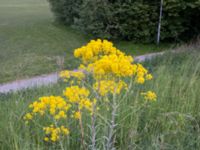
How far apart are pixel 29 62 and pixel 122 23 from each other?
12.3ft

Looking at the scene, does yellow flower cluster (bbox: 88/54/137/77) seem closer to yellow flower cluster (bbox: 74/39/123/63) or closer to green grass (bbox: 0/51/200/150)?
yellow flower cluster (bbox: 74/39/123/63)

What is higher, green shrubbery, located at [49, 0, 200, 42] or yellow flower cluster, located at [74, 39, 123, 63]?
yellow flower cluster, located at [74, 39, 123, 63]

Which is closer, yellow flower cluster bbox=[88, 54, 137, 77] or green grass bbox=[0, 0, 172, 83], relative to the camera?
yellow flower cluster bbox=[88, 54, 137, 77]

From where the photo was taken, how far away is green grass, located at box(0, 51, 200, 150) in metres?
2.56

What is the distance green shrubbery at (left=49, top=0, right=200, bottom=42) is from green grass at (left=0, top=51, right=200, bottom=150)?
6.26m

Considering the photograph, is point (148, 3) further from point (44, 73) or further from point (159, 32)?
point (44, 73)

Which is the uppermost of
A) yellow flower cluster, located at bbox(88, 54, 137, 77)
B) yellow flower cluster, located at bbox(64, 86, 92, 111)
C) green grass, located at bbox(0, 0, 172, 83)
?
yellow flower cluster, located at bbox(88, 54, 137, 77)

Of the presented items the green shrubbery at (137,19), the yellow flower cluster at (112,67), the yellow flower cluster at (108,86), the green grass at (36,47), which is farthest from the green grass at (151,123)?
the green shrubbery at (137,19)

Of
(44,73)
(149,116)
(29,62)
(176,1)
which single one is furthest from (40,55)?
(149,116)

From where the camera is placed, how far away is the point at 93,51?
2055mm

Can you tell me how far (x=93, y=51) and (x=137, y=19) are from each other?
8314 millimetres

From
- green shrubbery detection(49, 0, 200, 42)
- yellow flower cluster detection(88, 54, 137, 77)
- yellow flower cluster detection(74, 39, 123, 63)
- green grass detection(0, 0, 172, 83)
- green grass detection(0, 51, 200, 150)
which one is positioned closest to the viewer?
yellow flower cluster detection(88, 54, 137, 77)

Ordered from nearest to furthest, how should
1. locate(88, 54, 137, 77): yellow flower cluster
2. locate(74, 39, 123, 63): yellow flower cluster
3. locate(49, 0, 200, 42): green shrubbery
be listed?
1. locate(88, 54, 137, 77): yellow flower cluster
2. locate(74, 39, 123, 63): yellow flower cluster
3. locate(49, 0, 200, 42): green shrubbery

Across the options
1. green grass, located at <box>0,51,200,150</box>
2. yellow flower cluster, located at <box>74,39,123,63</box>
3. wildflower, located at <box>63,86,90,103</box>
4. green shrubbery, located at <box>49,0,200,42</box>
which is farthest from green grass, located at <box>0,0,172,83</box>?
wildflower, located at <box>63,86,90,103</box>
